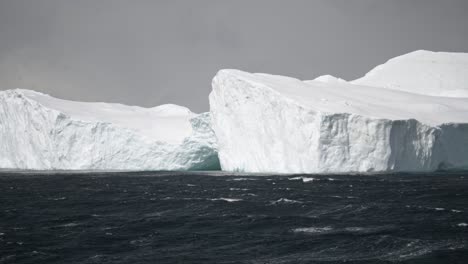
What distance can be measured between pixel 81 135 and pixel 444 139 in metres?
35.6

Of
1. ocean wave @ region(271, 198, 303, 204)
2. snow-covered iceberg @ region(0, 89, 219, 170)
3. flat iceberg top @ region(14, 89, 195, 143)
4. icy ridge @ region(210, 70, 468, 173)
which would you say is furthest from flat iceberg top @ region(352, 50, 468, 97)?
ocean wave @ region(271, 198, 303, 204)

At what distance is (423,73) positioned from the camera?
103m

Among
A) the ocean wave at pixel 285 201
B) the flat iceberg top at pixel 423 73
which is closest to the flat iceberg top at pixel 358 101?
the ocean wave at pixel 285 201

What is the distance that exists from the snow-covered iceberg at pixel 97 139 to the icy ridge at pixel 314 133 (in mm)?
5696

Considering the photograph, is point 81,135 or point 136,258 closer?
point 136,258

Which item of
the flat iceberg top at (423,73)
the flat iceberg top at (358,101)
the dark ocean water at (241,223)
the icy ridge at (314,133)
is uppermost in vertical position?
the flat iceberg top at (423,73)

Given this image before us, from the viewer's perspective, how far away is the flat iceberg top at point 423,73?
99375mm

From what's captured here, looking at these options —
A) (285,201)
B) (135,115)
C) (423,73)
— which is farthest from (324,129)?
(423,73)

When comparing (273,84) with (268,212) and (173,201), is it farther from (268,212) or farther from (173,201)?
(268,212)

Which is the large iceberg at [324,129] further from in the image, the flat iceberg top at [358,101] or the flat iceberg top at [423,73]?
the flat iceberg top at [423,73]

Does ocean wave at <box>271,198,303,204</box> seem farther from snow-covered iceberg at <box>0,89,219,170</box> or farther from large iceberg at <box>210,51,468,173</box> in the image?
snow-covered iceberg at <box>0,89,219,170</box>

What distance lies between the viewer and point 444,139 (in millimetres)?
59719

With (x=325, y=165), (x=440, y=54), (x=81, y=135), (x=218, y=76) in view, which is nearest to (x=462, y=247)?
(x=325, y=165)

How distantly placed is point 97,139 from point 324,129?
2701cm
